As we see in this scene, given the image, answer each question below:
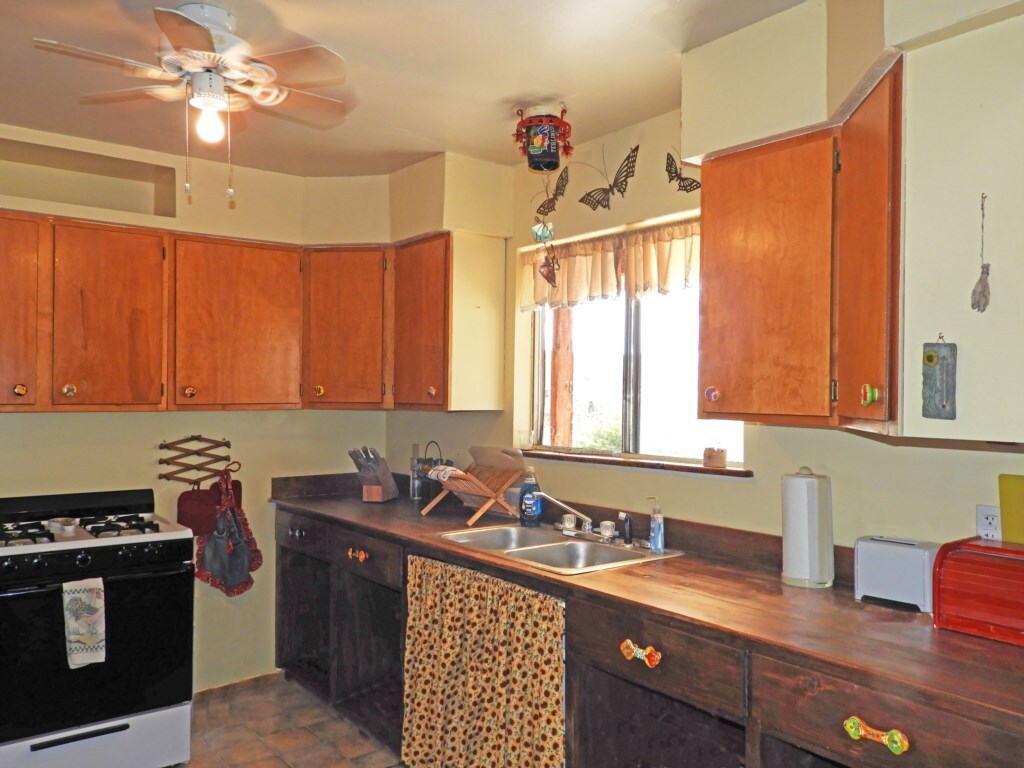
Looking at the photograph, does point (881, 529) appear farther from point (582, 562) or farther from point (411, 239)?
point (411, 239)

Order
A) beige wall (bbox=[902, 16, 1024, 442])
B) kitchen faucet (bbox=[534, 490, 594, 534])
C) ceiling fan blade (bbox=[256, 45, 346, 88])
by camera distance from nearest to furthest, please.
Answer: beige wall (bbox=[902, 16, 1024, 442]) < ceiling fan blade (bbox=[256, 45, 346, 88]) < kitchen faucet (bbox=[534, 490, 594, 534])

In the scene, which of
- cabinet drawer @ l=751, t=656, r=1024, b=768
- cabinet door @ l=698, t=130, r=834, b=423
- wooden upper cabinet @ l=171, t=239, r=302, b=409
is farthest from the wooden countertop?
wooden upper cabinet @ l=171, t=239, r=302, b=409

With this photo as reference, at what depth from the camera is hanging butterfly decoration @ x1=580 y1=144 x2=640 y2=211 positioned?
2898 mm

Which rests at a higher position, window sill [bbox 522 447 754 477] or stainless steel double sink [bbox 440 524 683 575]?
window sill [bbox 522 447 754 477]

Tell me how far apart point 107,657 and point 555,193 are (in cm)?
250

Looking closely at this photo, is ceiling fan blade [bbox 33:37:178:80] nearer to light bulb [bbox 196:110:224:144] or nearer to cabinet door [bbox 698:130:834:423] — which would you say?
light bulb [bbox 196:110:224:144]

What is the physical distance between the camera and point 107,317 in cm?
317

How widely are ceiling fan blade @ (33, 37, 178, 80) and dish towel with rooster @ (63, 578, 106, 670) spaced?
5.87ft

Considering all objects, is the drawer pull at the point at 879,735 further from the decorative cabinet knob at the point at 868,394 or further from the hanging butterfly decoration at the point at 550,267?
the hanging butterfly decoration at the point at 550,267

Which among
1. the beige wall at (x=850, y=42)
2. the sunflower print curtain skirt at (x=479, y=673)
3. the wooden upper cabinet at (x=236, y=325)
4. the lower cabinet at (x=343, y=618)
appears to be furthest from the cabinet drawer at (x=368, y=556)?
the beige wall at (x=850, y=42)

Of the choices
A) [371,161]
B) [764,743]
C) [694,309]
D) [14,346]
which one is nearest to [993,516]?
[764,743]

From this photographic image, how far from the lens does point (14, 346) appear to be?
2971 mm

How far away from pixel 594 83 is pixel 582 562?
5.41 ft

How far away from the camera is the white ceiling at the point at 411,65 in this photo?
2.05 meters
